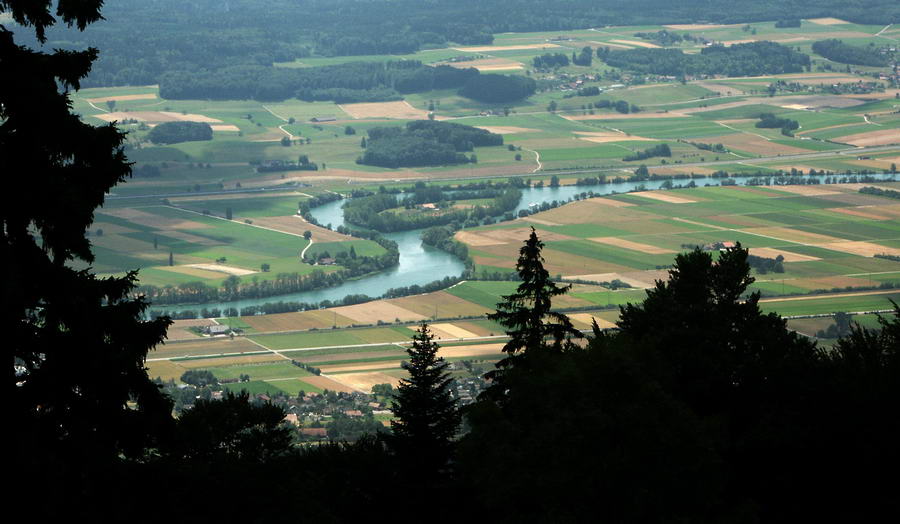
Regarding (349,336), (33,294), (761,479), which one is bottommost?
(349,336)

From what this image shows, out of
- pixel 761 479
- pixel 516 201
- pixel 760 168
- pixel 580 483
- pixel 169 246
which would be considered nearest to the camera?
pixel 580 483

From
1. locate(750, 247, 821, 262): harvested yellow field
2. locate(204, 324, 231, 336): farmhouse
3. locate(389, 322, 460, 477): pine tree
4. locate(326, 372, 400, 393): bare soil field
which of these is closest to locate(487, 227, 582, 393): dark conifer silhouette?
locate(389, 322, 460, 477): pine tree

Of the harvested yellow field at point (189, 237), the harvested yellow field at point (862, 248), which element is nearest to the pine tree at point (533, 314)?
the harvested yellow field at point (862, 248)

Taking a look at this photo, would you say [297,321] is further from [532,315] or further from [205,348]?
[532,315]

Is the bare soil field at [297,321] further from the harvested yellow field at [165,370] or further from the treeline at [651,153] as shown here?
the treeline at [651,153]

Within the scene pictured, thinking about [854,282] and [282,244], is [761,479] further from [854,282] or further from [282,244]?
[282,244]

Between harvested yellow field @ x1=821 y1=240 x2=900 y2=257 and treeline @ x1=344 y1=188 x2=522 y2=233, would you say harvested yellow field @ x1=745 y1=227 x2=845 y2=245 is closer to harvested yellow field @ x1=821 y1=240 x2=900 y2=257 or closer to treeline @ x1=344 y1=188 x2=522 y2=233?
harvested yellow field @ x1=821 y1=240 x2=900 y2=257

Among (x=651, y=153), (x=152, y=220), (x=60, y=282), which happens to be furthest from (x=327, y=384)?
(x=651, y=153)

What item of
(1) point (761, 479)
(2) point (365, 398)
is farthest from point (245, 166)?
(1) point (761, 479)
